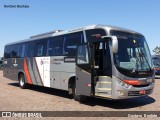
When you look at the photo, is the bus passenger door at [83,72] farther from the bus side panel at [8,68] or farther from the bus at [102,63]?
the bus side panel at [8,68]

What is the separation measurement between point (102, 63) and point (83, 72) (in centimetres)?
93

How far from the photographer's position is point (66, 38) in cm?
1294

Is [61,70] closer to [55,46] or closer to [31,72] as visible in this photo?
[55,46]

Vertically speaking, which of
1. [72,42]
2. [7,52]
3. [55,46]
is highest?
[72,42]

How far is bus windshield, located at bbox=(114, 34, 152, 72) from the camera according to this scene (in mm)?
10093

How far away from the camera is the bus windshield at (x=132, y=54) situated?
33.1ft

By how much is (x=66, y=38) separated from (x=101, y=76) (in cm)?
335

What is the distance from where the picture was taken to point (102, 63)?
10.6 meters

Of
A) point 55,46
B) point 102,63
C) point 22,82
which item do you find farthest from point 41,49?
point 102,63

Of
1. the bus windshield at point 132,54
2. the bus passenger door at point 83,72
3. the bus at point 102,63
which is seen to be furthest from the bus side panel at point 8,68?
the bus windshield at point 132,54

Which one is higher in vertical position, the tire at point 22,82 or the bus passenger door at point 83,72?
the bus passenger door at point 83,72

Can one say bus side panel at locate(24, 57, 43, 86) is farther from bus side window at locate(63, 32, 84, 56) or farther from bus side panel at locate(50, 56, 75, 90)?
bus side window at locate(63, 32, 84, 56)

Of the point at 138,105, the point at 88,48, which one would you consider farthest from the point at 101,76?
the point at 138,105

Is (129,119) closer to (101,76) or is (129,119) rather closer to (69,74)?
(101,76)
